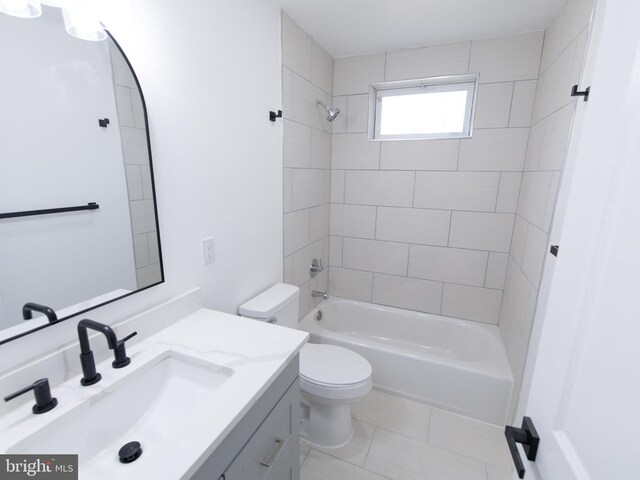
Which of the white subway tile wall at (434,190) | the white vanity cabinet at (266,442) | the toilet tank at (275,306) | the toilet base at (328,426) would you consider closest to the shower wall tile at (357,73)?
the white subway tile wall at (434,190)

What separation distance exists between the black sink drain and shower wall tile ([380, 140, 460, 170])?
91.4 inches

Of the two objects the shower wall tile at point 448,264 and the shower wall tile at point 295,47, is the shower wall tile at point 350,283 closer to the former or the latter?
the shower wall tile at point 448,264

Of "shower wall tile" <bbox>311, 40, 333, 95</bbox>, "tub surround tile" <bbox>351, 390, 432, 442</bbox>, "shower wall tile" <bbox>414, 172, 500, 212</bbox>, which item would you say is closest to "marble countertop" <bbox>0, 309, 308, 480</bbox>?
"tub surround tile" <bbox>351, 390, 432, 442</bbox>

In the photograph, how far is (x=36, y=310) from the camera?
86cm

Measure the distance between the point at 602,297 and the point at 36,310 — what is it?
132 centimetres

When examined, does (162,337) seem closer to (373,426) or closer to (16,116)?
(16,116)

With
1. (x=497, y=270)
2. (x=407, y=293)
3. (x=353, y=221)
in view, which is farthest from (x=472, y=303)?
(x=353, y=221)

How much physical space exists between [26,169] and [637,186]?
1310 mm

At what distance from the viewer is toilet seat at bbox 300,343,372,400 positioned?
163 centimetres

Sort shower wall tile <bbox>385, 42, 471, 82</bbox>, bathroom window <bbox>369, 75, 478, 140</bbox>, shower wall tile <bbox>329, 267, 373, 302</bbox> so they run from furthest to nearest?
shower wall tile <bbox>329, 267, 373, 302</bbox>
bathroom window <bbox>369, 75, 478, 140</bbox>
shower wall tile <bbox>385, 42, 471, 82</bbox>

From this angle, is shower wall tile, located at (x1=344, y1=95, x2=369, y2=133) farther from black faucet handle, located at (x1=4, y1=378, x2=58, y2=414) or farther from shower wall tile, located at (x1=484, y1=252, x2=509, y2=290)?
black faucet handle, located at (x1=4, y1=378, x2=58, y2=414)

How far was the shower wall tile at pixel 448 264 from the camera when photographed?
2430 millimetres

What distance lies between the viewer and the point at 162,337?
45.2 inches

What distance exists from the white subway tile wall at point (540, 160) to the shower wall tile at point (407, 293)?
0.53 meters
